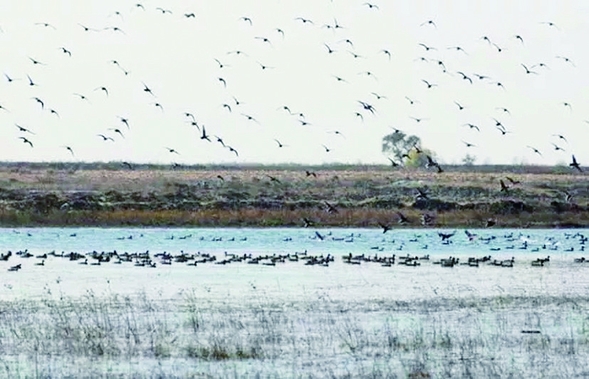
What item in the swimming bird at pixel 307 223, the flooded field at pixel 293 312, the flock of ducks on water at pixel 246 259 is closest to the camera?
the flooded field at pixel 293 312

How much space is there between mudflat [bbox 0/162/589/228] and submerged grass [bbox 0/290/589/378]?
42.3m

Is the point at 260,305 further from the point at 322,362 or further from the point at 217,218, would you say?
the point at 217,218

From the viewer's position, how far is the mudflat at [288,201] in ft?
282

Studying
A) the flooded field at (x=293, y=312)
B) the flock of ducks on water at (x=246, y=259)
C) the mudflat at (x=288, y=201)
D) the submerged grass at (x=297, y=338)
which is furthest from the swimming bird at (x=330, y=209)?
the submerged grass at (x=297, y=338)

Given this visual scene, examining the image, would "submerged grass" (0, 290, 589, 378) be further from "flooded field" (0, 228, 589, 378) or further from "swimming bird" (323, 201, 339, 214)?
"swimming bird" (323, 201, 339, 214)

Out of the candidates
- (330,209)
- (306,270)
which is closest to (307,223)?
(330,209)

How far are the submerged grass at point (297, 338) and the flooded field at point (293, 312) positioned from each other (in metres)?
0.04

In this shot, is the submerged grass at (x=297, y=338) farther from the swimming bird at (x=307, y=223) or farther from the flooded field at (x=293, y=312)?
the swimming bird at (x=307, y=223)

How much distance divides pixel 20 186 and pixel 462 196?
26361 millimetres

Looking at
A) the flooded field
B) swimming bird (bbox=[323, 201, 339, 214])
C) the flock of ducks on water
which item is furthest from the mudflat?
the flock of ducks on water

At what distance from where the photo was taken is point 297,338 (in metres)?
32.3

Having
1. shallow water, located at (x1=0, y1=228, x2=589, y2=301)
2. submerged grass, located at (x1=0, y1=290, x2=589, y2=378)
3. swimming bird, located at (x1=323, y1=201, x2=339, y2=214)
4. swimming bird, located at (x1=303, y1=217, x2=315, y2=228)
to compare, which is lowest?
submerged grass, located at (x1=0, y1=290, x2=589, y2=378)

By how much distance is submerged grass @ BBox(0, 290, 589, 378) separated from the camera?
28.7 meters

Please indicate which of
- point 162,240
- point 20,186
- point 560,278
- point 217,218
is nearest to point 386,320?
point 560,278
